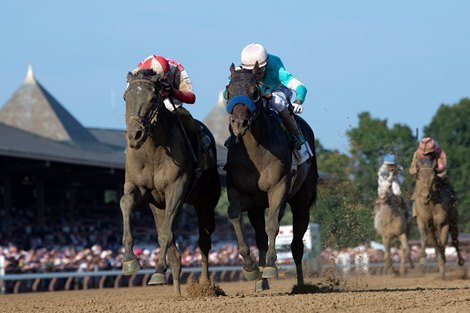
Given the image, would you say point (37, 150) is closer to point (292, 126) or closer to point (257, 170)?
point (292, 126)

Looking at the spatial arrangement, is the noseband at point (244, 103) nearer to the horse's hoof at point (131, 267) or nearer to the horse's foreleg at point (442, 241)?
the horse's hoof at point (131, 267)

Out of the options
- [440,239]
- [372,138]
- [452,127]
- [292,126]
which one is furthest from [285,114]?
[452,127]

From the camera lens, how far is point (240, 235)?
10828 mm

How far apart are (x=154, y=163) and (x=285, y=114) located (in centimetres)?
173

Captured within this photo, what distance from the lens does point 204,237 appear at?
1237 cm

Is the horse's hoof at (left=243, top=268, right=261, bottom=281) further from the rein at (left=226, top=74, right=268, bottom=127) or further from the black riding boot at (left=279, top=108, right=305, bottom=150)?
the black riding boot at (left=279, top=108, right=305, bottom=150)

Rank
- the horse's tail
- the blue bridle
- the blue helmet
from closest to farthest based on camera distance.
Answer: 1. the blue bridle
2. the horse's tail
3. the blue helmet

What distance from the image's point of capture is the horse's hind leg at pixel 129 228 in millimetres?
10070

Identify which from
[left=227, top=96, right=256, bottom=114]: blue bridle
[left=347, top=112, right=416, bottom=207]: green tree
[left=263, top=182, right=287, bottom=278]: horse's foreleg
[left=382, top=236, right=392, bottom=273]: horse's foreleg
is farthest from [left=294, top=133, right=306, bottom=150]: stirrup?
[left=347, top=112, right=416, bottom=207]: green tree

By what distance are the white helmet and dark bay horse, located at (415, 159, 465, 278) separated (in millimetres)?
6720

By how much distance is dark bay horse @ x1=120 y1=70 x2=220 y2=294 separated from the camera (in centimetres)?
1009

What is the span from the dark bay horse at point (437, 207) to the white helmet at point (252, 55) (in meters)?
6.72

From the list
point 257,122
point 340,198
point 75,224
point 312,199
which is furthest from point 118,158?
point 257,122

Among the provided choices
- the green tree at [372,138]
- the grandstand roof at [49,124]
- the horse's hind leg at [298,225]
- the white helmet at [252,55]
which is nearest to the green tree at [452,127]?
the green tree at [372,138]
